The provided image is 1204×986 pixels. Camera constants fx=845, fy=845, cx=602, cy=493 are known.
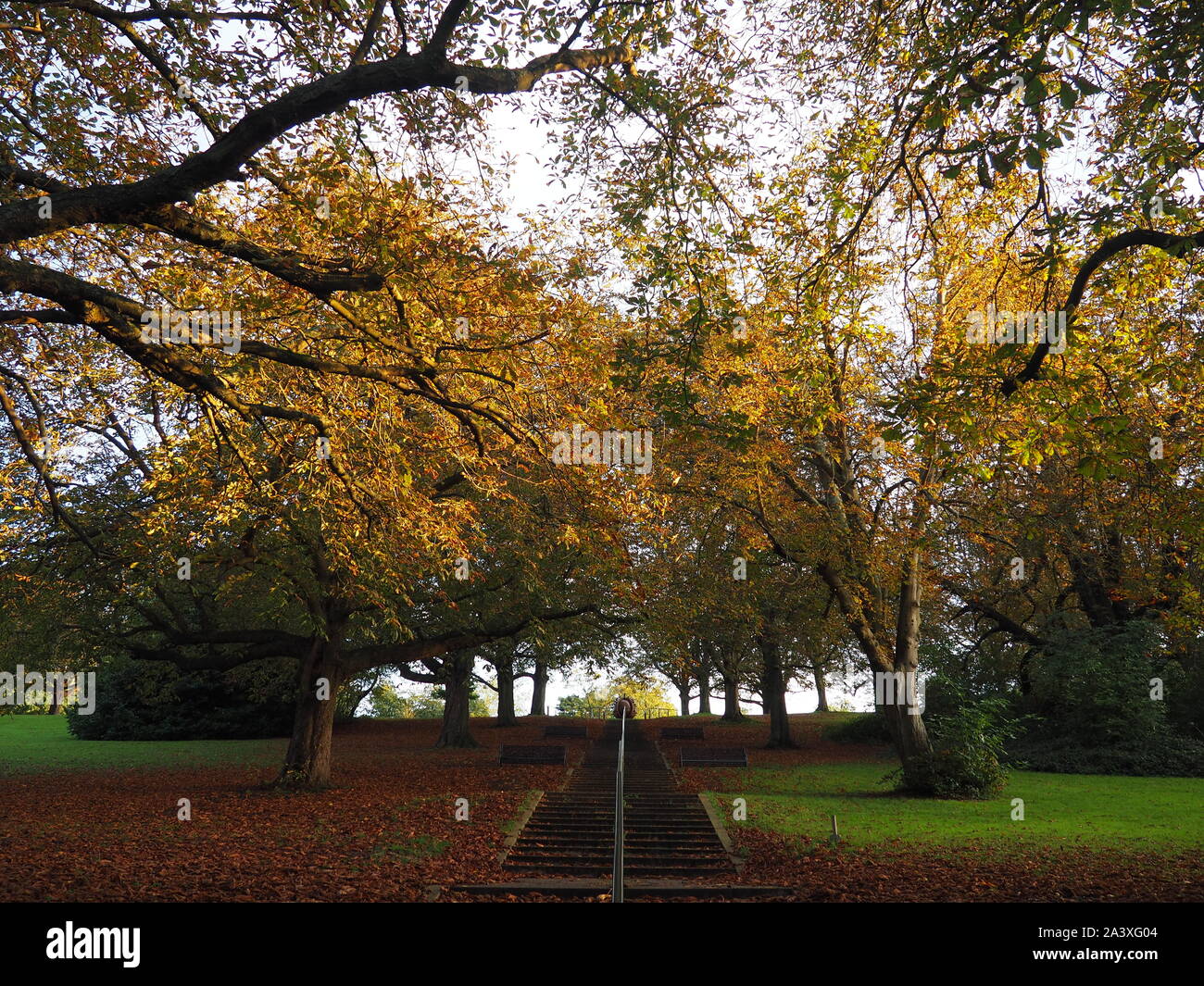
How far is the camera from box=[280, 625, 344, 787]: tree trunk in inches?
728

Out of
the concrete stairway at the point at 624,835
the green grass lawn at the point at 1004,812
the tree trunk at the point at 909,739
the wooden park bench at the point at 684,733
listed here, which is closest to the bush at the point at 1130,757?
the green grass lawn at the point at 1004,812

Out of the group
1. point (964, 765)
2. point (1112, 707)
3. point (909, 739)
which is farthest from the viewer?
point (1112, 707)

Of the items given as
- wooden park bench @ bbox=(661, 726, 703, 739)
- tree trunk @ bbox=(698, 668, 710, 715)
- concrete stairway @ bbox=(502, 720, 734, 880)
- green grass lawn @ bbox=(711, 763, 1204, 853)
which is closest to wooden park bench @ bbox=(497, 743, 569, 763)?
concrete stairway @ bbox=(502, 720, 734, 880)

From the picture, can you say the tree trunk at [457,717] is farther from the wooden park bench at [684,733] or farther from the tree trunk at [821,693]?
the tree trunk at [821,693]

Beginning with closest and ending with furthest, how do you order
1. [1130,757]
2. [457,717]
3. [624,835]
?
[624,835] → [1130,757] → [457,717]

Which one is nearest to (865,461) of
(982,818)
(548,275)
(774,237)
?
(982,818)

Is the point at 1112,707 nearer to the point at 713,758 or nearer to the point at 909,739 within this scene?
the point at 909,739

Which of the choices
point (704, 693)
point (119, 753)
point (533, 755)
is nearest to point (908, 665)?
point (533, 755)

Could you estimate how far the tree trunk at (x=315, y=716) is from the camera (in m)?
18.5

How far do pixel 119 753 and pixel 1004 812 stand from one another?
94.7 feet

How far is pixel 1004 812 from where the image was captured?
628 inches

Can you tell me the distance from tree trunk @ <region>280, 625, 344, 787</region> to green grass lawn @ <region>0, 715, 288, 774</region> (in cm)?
775
